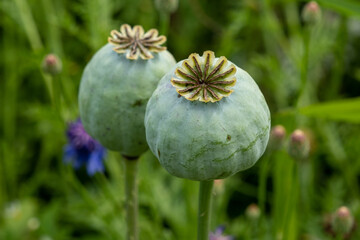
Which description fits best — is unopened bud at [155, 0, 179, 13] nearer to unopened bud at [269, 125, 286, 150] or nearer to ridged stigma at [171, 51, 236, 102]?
unopened bud at [269, 125, 286, 150]

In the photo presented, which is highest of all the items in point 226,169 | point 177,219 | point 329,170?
point 226,169

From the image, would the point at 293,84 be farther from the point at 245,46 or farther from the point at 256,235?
the point at 256,235

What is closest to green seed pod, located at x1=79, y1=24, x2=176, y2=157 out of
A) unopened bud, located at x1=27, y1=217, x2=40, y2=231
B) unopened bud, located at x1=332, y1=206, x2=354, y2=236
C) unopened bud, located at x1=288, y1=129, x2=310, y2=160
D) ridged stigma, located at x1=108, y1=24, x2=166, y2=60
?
ridged stigma, located at x1=108, y1=24, x2=166, y2=60

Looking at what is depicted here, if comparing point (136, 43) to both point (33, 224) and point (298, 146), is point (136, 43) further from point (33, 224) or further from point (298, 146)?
point (33, 224)

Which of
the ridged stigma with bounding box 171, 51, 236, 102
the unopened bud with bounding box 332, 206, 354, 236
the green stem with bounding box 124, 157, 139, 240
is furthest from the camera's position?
the unopened bud with bounding box 332, 206, 354, 236

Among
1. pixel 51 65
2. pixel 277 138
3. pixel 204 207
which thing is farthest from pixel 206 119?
pixel 51 65

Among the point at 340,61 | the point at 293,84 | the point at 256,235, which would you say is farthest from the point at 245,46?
the point at 256,235

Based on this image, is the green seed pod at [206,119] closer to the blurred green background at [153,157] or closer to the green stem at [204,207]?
the green stem at [204,207]
